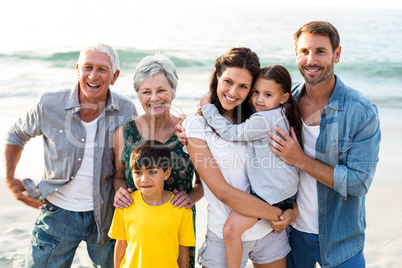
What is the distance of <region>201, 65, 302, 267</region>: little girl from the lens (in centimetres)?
266

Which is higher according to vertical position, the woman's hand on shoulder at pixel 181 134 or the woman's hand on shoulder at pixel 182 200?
the woman's hand on shoulder at pixel 181 134

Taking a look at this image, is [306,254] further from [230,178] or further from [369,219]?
[369,219]

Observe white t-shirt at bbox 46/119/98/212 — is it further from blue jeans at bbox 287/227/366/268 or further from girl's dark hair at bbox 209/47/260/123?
blue jeans at bbox 287/227/366/268

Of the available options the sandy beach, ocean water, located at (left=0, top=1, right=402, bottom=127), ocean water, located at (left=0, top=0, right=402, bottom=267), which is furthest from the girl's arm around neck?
ocean water, located at (left=0, top=1, right=402, bottom=127)

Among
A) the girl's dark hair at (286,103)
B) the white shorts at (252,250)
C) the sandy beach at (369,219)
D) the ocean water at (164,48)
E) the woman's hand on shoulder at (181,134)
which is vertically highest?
the girl's dark hair at (286,103)

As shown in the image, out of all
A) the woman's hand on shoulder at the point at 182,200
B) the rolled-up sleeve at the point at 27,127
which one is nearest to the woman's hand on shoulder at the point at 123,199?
the woman's hand on shoulder at the point at 182,200

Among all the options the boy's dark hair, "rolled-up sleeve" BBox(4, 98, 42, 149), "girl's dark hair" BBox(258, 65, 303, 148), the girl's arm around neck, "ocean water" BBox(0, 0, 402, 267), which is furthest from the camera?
"ocean water" BBox(0, 0, 402, 267)

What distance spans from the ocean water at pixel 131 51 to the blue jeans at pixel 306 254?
7.50ft

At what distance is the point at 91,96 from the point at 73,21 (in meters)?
23.6

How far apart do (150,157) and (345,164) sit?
4.46 ft

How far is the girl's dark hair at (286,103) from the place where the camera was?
2859 millimetres

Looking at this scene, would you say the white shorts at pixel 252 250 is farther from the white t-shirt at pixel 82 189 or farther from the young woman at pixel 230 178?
the white t-shirt at pixel 82 189

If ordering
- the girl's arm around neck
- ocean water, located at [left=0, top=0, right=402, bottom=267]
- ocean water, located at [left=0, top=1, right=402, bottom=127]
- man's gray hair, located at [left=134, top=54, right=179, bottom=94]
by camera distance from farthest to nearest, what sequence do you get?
ocean water, located at [left=0, top=1, right=402, bottom=127], ocean water, located at [left=0, top=0, right=402, bottom=267], man's gray hair, located at [left=134, top=54, right=179, bottom=94], the girl's arm around neck

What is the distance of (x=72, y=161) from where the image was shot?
3.04m
